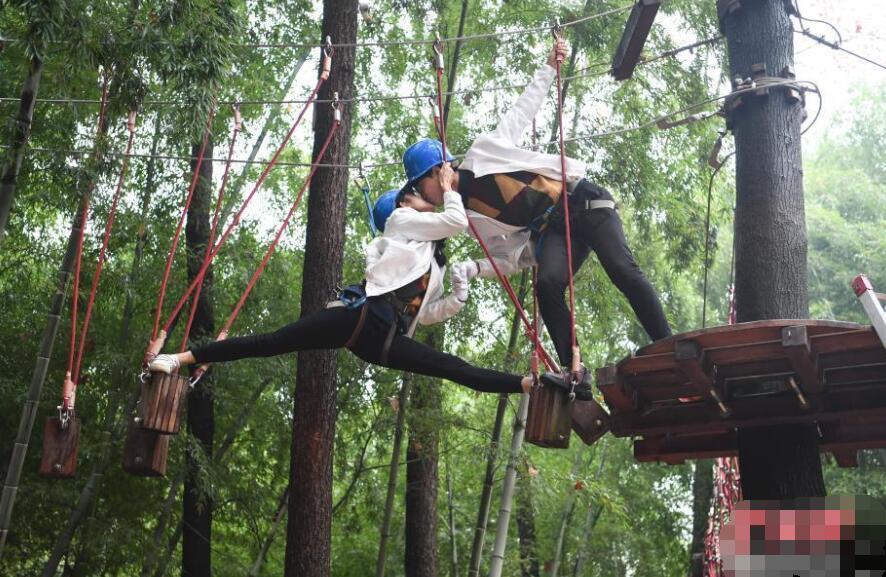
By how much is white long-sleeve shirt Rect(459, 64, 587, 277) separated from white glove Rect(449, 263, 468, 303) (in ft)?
0.33

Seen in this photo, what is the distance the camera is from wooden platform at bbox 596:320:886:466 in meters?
2.98

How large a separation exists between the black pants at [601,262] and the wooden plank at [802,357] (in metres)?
0.53

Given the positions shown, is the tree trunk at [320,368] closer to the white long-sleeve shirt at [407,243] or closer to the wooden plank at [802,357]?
the white long-sleeve shirt at [407,243]

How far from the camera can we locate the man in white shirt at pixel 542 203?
141 inches

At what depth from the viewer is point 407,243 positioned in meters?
3.42

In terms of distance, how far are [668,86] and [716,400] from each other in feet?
13.8

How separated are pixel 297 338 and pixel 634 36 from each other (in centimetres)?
183

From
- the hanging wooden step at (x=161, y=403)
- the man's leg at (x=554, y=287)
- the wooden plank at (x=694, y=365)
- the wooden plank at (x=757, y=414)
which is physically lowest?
the hanging wooden step at (x=161, y=403)

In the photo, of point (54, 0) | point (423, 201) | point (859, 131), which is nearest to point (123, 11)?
point (54, 0)

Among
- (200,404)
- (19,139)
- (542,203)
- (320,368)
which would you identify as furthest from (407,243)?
(200,404)

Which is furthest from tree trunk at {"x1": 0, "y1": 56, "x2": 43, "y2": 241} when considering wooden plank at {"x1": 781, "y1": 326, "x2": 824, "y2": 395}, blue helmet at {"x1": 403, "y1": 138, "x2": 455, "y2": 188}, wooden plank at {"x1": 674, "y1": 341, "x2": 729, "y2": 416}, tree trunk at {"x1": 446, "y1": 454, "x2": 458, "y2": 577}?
tree trunk at {"x1": 446, "y1": 454, "x2": 458, "y2": 577}

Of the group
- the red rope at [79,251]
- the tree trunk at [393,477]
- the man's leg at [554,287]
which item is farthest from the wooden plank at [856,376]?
the tree trunk at [393,477]

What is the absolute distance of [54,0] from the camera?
12.6 ft

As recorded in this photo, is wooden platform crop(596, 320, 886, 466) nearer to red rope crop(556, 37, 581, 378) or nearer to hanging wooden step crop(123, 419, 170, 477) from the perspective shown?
red rope crop(556, 37, 581, 378)
